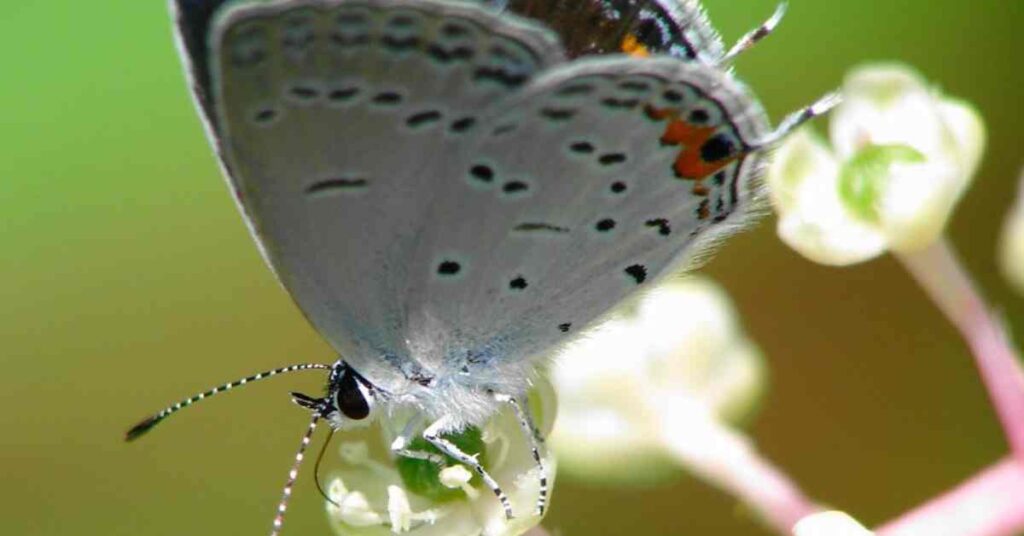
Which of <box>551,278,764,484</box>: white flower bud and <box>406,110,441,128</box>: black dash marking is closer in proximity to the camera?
<box>406,110,441,128</box>: black dash marking

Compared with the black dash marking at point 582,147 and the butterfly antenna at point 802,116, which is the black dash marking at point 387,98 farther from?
the butterfly antenna at point 802,116

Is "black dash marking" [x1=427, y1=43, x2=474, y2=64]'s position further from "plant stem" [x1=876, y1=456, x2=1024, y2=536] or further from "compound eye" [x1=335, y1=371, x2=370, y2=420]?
"plant stem" [x1=876, y1=456, x2=1024, y2=536]

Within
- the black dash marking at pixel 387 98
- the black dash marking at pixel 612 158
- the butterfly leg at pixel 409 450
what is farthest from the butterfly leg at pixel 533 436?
the black dash marking at pixel 387 98

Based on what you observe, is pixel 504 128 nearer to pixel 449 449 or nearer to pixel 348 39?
pixel 348 39

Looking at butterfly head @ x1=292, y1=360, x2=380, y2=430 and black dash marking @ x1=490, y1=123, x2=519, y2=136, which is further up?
black dash marking @ x1=490, y1=123, x2=519, y2=136

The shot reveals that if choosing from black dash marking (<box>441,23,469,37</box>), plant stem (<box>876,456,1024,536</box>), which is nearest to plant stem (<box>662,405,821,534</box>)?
plant stem (<box>876,456,1024,536</box>)

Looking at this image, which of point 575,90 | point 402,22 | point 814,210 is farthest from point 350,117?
point 814,210

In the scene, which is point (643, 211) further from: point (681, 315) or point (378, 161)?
point (681, 315)

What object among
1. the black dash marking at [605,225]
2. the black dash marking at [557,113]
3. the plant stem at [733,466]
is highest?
the black dash marking at [557,113]
